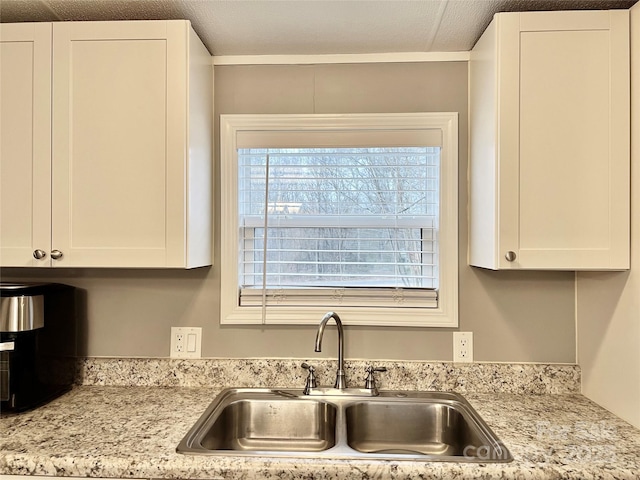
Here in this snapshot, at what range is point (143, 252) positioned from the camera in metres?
1.48

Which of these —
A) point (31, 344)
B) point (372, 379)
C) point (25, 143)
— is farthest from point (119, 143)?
point (372, 379)

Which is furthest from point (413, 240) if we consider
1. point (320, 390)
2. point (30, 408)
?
point (30, 408)

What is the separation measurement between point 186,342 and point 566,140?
5.23 ft

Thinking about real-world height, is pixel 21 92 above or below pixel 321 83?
below

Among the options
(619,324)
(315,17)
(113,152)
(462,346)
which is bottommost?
(462,346)

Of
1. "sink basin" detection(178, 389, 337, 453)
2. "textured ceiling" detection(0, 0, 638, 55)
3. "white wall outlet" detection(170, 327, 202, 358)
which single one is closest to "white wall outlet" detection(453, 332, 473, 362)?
"sink basin" detection(178, 389, 337, 453)

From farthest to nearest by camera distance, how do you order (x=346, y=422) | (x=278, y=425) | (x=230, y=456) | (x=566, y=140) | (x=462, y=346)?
(x=462, y=346), (x=278, y=425), (x=346, y=422), (x=566, y=140), (x=230, y=456)

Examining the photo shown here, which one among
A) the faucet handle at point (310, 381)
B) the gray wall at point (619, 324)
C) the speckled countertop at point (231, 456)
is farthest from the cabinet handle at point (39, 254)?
the gray wall at point (619, 324)

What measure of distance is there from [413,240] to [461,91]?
0.64 metres

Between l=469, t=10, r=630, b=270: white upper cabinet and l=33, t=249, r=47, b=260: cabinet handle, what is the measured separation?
154cm

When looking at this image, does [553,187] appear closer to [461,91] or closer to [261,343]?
[461,91]

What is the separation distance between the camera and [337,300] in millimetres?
1793

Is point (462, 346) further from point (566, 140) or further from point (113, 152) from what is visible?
point (113, 152)

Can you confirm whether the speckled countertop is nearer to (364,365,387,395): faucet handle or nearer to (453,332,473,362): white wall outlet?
(453,332,473,362): white wall outlet
